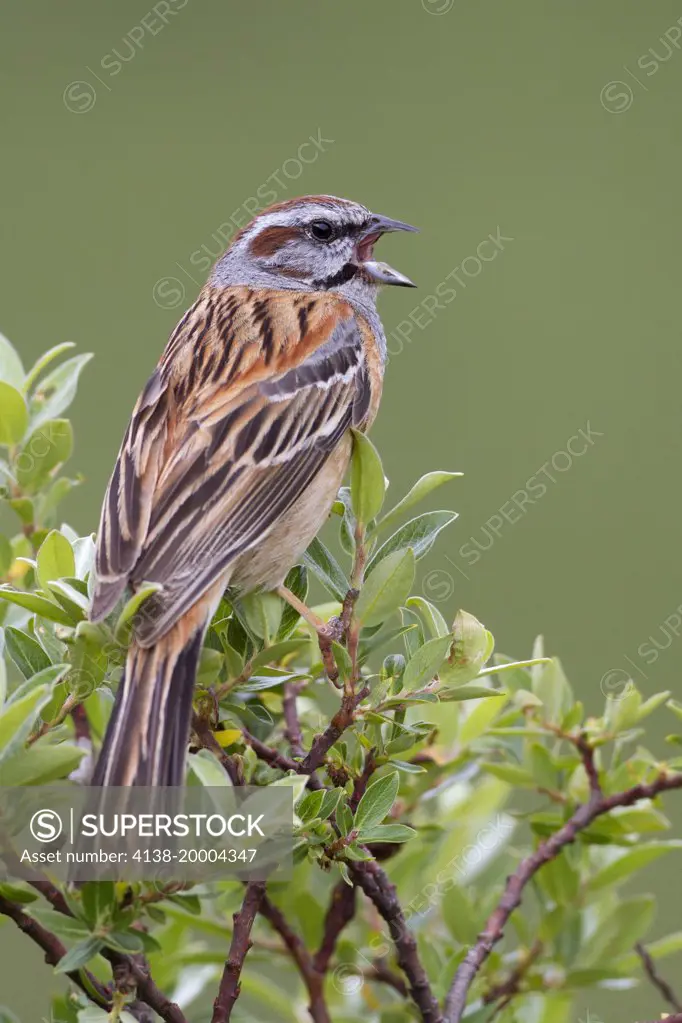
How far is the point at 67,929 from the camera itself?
5.53ft

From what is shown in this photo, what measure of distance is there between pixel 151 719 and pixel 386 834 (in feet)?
1.19

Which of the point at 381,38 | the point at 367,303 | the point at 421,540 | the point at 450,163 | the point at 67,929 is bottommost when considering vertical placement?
the point at 67,929

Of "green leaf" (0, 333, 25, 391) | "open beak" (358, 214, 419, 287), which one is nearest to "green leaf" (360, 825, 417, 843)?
"green leaf" (0, 333, 25, 391)

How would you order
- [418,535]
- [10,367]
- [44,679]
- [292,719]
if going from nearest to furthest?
[44,679] < [418,535] < [292,719] < [10,367]

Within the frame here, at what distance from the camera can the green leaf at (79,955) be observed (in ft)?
5.40

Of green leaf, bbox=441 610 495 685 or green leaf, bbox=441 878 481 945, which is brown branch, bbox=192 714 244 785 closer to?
green leaf, bbox=441 610 495 685

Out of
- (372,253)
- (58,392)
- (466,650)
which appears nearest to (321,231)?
(372,253)

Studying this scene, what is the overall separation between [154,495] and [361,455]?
1.63 feet

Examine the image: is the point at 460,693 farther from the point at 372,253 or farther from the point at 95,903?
the point at 372,253

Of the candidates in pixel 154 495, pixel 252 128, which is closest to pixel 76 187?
pixel 252 128

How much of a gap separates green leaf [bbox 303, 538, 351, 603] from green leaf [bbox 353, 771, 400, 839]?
0.34m

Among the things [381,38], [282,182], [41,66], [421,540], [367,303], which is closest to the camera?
[421,540]

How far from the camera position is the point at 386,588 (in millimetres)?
1955

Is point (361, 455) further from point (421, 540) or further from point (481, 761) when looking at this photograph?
point (481, 761)
